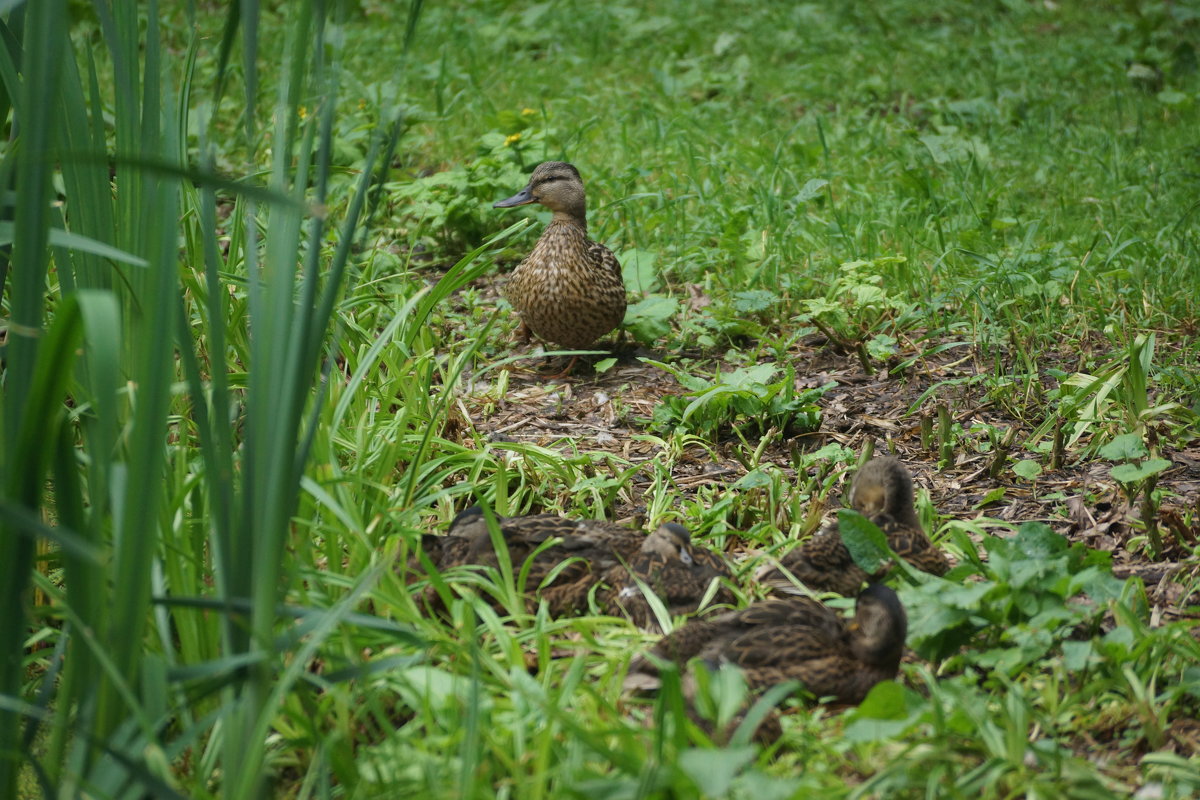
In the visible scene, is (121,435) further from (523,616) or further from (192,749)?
(523,616)

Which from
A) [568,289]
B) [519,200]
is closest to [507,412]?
[568,289]

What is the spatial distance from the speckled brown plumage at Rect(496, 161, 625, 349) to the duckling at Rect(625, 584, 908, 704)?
7.40 ft

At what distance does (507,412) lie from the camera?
14.2 ft

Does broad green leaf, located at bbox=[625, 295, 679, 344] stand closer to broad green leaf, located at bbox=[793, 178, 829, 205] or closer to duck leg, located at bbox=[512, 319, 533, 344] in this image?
duck leg, located at bbox=[512, 319, 533, 344]

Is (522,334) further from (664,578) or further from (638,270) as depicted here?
(664,578)

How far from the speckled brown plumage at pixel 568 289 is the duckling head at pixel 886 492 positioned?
169 cm

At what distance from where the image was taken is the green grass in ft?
6.16

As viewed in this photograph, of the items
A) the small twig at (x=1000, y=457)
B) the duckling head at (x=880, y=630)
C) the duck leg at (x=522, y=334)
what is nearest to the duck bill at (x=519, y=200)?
the duck leg at (x=522, y=334)

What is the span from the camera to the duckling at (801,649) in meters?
2.43

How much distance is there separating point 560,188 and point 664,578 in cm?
261

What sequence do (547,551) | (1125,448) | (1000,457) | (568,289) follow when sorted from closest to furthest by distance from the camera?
(547,551) → (1125,448) → (1000,457) → (568,289)

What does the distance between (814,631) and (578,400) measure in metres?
2.10

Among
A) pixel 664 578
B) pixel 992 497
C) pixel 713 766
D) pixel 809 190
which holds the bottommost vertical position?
pixel 992 497

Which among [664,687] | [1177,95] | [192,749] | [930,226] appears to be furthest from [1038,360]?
[1177,95]
